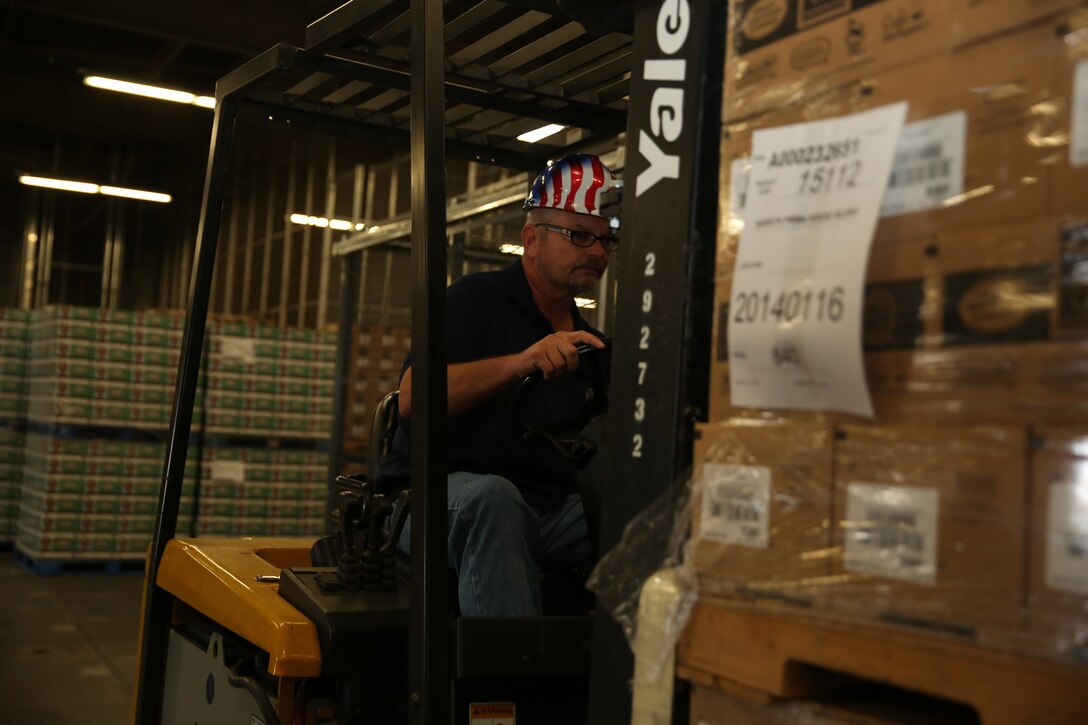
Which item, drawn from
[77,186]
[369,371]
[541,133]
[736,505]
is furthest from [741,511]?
[77,186]

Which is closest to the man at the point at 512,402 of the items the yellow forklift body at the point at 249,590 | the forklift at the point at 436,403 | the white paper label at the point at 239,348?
the forklift at the point at 436,403

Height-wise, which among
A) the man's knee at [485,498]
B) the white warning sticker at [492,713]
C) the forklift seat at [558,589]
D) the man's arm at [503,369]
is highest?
the man's arm at [503,369]

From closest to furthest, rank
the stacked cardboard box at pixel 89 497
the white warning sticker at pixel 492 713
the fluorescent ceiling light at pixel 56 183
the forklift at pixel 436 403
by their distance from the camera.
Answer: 1. the forklift at pixel 436 403
2. the white warning sticker at pixel 492 713
3. the stacked cardboard box at pixel 89 497
4. the fluorescent ceiling light at pixel 56 183

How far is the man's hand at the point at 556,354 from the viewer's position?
264cm

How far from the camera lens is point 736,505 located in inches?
57.2

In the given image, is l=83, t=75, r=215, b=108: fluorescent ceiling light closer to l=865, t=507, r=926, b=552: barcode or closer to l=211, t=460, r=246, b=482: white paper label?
l=211, t=460, r=246, b=482: white paper label

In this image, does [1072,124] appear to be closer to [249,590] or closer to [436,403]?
[436,403]

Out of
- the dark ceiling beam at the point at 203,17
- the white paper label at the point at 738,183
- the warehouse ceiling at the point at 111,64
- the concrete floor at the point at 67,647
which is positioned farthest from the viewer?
the warehouse ceiling at the point at 111,64

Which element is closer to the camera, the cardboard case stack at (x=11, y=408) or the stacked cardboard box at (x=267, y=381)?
the stacked cardboard box at (x=267, y=381)

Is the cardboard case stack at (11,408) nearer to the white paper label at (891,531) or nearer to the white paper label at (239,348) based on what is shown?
the white paper label at (239,348)

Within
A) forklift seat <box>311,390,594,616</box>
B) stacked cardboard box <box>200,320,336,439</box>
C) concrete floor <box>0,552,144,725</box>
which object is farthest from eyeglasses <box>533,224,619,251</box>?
stacked cardboard box <box>200,320,336,439</box>

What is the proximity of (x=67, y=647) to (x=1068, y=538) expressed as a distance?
24.6 feet

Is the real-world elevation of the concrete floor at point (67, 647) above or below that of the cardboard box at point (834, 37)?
below

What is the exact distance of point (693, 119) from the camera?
5.53 feet
